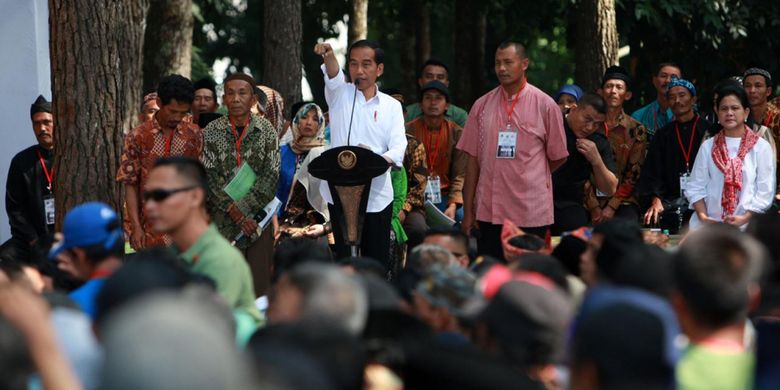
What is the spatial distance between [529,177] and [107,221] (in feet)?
14.3

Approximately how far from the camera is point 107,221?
7.23 m

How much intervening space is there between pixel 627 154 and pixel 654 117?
1487 mm

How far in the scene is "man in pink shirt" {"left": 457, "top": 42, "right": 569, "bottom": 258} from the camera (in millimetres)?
10836

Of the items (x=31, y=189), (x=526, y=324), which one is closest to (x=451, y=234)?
(x=526, y=324)

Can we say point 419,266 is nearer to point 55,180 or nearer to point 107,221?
point 107,221

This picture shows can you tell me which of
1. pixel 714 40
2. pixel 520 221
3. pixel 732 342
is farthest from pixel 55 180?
pixel 714 40

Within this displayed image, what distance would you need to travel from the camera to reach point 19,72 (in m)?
13.7

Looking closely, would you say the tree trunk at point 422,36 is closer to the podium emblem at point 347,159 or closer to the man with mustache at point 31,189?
the man with mustache at point 31,189

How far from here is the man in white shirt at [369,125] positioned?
11156 mm

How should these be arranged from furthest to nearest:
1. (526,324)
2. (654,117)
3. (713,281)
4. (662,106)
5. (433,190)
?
1. (654,117)
2. (662,106)
3. (433,190)
4. (526,324)
5. (713,281)

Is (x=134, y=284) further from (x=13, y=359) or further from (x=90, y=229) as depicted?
(x=90, y=229)

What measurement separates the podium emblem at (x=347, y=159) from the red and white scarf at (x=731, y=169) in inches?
106

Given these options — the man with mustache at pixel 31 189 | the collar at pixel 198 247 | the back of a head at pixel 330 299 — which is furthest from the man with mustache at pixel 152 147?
the back of a head at pixel 330 299

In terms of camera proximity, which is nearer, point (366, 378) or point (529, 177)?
point (366, 378)
